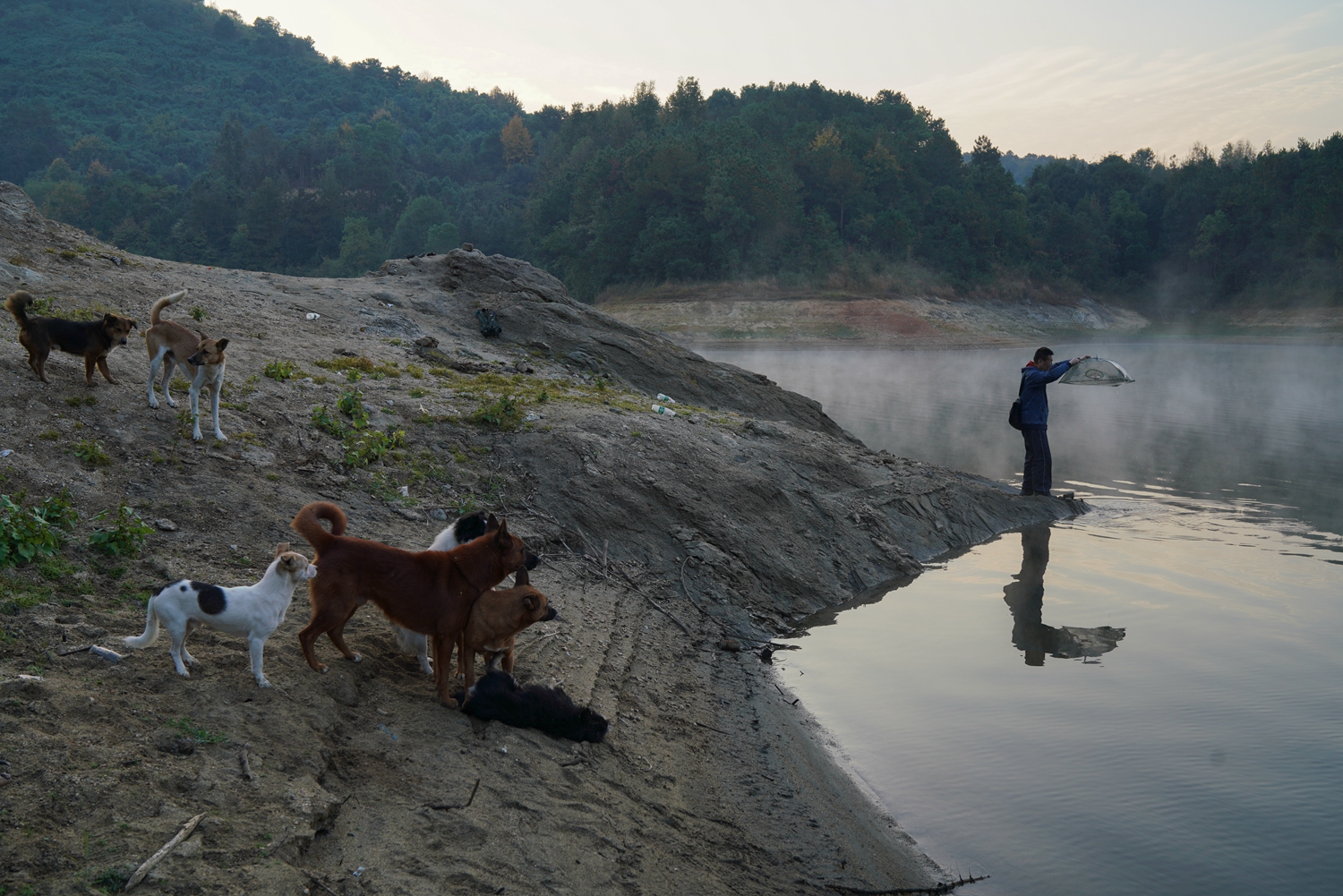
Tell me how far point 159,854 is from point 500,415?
24.0ft

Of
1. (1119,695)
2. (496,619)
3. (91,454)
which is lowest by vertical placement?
(1119,695)

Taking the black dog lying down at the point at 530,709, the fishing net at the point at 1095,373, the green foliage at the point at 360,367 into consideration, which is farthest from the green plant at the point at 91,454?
the fishing net at the point at 1095,373

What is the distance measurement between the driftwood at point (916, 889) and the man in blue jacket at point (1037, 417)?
972cm

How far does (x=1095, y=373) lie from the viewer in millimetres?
13484

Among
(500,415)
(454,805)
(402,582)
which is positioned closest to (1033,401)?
(500,415)

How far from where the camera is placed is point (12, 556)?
522 cm

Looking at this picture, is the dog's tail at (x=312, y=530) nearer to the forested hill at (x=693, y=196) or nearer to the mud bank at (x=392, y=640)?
the mud bank at (x=392, y=640)

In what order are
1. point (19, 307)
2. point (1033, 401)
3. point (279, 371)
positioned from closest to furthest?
point (19, 307) → point (279, 371) → point (1033, 401)

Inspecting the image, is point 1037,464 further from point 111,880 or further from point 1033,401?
point 111,880

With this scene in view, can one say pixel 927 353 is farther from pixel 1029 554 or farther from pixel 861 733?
pixel 861 733

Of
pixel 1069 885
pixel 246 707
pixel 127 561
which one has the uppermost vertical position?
pixel 127 561

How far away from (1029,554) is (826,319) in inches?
2026

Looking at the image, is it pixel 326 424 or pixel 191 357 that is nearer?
pixel 191 357

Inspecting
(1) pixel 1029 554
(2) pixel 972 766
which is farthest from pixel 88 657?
(1) pixel 1029 554
